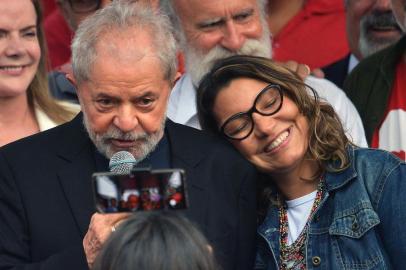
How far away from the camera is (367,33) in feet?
21.3

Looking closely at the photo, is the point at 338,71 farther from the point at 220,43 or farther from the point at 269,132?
the point at 269,132

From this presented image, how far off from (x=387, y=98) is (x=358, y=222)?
1509mm

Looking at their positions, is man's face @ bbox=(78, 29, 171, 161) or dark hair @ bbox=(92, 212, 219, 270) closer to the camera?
dark hair @ bbox=(92, 212, 219, 270)

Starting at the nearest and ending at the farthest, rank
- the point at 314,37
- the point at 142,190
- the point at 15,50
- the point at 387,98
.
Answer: the point at 142,190
the point at 15,50
the point at 387,98
the point at 314,37

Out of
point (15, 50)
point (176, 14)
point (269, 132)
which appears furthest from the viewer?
point (176, 14)

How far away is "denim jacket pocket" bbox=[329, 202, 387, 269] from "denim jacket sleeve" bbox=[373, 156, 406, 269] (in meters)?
0.03

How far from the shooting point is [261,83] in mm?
4328

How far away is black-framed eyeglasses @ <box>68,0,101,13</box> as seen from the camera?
5.93 meters

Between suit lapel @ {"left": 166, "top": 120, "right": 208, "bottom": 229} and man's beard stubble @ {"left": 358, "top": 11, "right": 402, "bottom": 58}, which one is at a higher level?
man's beard stubble @ {"left": 358, "top": 11, "right": 402, "bottom": 58}

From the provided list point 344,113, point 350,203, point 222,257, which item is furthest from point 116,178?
point 344,113

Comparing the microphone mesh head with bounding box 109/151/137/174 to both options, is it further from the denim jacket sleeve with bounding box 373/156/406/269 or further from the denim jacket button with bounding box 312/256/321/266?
the denim jacket sleeve with bounding box 373/156/406/269

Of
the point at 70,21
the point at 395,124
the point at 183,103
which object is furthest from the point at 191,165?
the point at 70,21

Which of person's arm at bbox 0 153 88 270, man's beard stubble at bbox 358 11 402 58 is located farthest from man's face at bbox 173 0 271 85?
person's arm at bbox 0 153 88 270

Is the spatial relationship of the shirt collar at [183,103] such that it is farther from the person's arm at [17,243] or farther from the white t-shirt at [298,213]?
the person's arm at [17,243]
